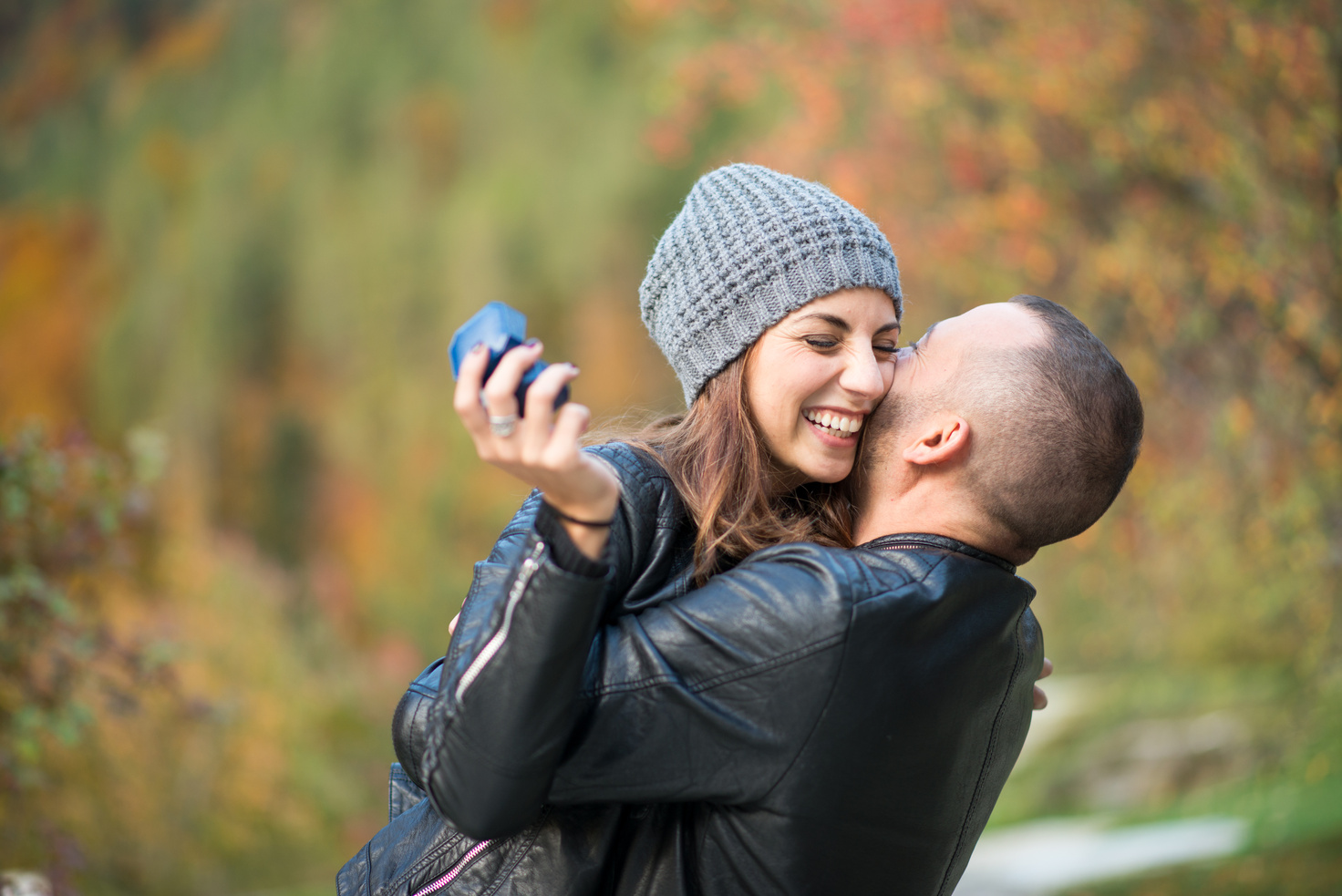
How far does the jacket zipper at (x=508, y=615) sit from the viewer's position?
1188 mm

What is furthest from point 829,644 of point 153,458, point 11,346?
point 11,346

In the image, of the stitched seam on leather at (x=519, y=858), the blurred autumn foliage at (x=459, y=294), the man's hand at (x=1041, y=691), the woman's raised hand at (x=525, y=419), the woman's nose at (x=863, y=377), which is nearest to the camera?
the woman's raised hand at (x=525, y=419)

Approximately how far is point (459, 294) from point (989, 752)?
5851 mm

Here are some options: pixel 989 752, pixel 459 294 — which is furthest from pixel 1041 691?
pixel 459 294

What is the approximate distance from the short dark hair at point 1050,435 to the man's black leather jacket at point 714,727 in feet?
0.45

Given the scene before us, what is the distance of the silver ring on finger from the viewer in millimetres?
1123

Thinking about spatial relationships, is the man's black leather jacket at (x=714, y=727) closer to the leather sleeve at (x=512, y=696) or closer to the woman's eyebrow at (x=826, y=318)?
the leather sleeve at (x=512, y=696)

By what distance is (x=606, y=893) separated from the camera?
1427 mm

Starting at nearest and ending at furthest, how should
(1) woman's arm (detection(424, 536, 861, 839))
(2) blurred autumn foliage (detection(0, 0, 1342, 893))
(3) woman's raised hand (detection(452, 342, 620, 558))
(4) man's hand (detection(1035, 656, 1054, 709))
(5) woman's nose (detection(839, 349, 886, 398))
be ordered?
(3) woman's raised hand (detection(452, 342, 620, 558)) < (1) woman's arm (detection(424, 536, 861, 839)) < (5) woman's nose (detection(839, 349, 886, 398)) < (4) man's hand (detection(1035, 656, 1054, 709)) < (2) blurred autumn foliage (detection(0, 0, 1342, 893))

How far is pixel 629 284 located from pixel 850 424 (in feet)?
17.6

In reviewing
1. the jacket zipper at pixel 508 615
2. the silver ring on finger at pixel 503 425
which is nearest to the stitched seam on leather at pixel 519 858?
the jacket zipper at pixel 508 615

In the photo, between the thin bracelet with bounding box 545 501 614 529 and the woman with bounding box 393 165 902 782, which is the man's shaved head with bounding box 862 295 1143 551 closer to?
the woman with bounding box 393 165 902 782

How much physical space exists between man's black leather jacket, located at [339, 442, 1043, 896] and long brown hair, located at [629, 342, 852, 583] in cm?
13

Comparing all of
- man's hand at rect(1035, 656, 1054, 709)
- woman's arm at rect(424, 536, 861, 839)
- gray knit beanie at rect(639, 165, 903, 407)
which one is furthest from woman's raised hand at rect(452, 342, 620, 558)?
man's hand at rect(1035, 656, 1054, 709)
